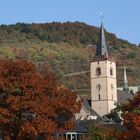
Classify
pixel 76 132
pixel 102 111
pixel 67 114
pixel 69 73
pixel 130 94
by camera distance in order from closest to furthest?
pixel 67 114
pixel 76 132
pixel 102 111
pixel 130 94
pixel 69 73

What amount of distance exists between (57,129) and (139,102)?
8.74 meters

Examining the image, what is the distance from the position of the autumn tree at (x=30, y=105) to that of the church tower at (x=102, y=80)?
78.4 metres

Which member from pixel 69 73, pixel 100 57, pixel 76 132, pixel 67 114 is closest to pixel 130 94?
pixel 100 57

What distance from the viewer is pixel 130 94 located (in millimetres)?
153000

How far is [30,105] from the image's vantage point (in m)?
58.4

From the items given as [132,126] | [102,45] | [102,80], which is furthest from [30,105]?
[102,80]

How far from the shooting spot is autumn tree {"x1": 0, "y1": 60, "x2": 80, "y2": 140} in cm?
5853

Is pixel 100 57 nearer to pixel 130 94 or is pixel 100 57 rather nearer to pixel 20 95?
pixel 130 94

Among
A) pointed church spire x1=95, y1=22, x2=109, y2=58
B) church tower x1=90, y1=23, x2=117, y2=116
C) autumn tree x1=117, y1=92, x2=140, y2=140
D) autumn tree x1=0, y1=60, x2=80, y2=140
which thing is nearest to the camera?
autumn tree x1=117, y1=92, x2=140, y2=140

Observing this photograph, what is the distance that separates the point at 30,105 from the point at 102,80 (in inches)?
3457

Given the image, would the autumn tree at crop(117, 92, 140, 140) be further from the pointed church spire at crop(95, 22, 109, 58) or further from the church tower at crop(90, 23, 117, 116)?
the pointed church spire at crop(95, 22, 109, 58)

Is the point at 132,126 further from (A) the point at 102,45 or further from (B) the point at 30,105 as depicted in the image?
(A) the point at 102,45

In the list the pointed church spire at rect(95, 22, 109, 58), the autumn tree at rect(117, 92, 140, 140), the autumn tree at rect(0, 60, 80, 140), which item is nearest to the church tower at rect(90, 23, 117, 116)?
the pointed church spire at rect(95, 22, 109, 58)

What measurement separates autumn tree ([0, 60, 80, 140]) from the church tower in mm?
78443
